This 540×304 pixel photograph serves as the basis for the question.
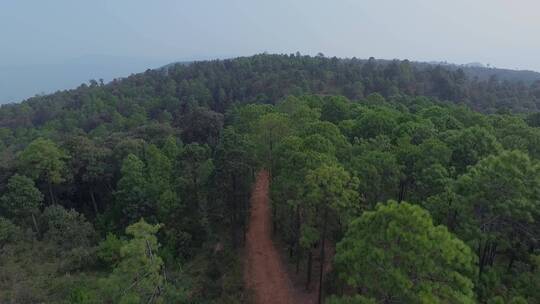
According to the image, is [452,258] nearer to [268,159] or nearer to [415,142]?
[415,142]

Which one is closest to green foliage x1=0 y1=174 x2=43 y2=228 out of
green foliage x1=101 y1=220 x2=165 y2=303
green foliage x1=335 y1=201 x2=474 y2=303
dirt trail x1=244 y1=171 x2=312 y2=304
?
dirt trail x1=244 y1=171 x2=312 y2=304

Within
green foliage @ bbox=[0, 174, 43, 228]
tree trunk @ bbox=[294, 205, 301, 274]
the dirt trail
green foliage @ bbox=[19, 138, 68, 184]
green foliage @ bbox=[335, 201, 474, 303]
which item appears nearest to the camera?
green foliage @ bbox=[335, 201, 474, 303]

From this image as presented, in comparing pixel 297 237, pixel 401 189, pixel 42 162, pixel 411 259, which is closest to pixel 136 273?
pixel 411 259

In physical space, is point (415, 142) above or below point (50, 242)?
above

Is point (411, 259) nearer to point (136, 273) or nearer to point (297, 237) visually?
point (136, 273)

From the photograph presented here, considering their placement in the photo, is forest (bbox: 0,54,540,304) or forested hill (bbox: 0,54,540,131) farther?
forested hill (bbox: 0,54,540,131)

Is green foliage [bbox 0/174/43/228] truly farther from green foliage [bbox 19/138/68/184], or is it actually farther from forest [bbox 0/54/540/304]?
green foliage [bbox 19/138/68/184]

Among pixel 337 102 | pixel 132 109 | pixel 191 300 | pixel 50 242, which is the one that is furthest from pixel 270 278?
pixel 132 109
